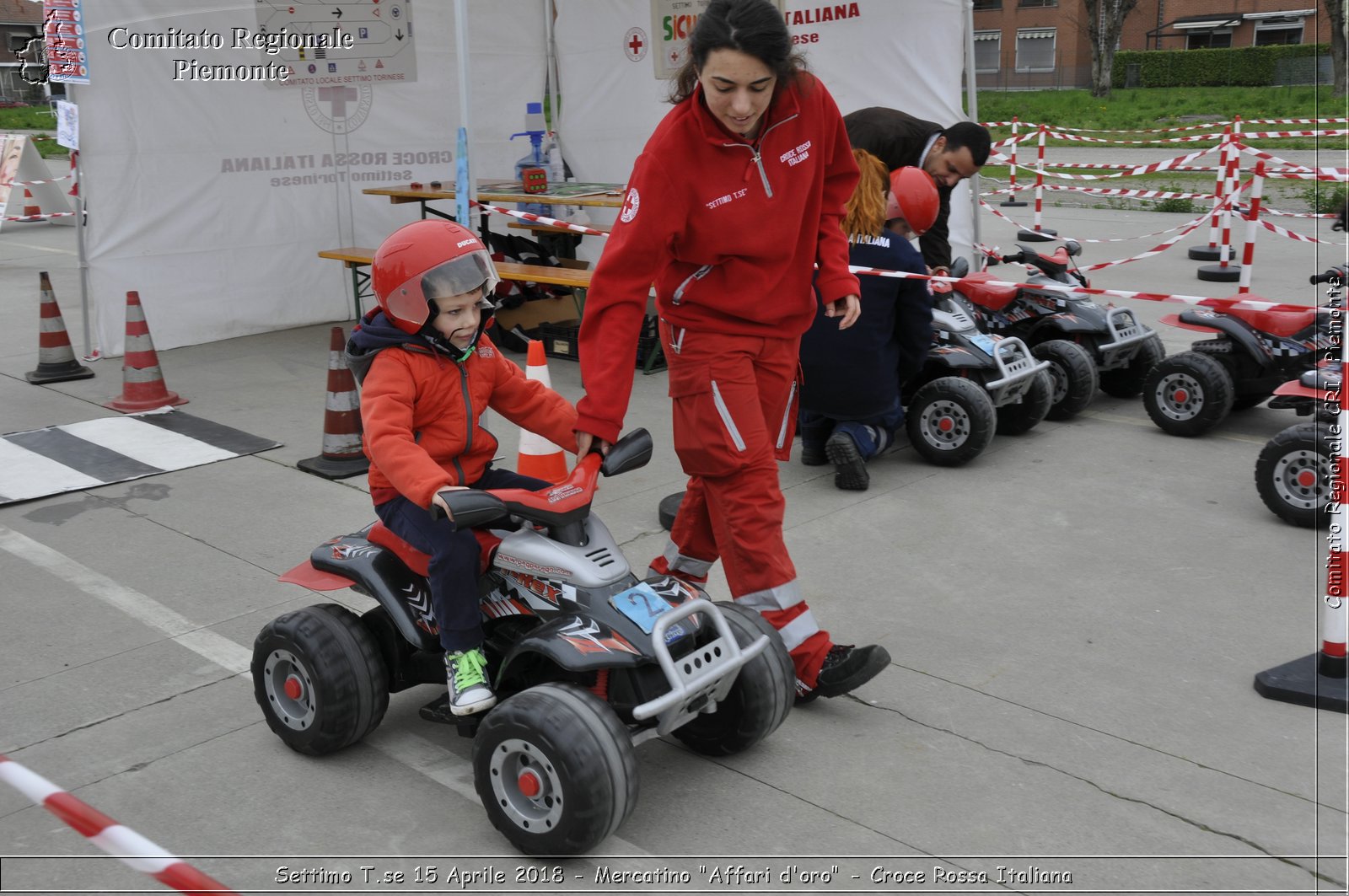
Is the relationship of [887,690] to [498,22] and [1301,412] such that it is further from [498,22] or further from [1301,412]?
[498,22]

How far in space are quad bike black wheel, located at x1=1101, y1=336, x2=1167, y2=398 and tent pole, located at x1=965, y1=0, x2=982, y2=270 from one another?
195 cm

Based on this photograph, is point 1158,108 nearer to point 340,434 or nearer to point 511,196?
point 511,196

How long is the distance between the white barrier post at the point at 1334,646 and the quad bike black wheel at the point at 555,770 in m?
2.29

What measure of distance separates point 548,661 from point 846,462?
10.0ft

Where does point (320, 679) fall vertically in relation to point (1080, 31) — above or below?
below

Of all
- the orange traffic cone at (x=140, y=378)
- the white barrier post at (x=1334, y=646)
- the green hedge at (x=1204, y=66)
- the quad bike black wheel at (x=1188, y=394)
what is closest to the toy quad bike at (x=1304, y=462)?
the quad bike black wheel at (x=1188, y=394)

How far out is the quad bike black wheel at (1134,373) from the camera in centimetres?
766

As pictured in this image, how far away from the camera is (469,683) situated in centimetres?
332

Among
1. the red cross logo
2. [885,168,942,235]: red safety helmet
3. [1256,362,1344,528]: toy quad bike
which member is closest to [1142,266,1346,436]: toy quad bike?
[1256,362,1344,528]: toy quad bike

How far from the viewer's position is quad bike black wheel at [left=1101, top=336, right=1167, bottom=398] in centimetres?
766

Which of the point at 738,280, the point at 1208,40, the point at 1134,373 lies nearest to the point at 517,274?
the point at 1134,373

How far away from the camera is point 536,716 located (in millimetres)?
2998

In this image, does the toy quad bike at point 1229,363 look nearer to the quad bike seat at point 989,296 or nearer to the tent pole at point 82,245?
the quad bike seat at point 989,296

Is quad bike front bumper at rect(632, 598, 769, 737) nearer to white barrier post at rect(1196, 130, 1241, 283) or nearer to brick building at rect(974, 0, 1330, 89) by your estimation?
white barrier post at rect(1196, 130, 1241, 283)
